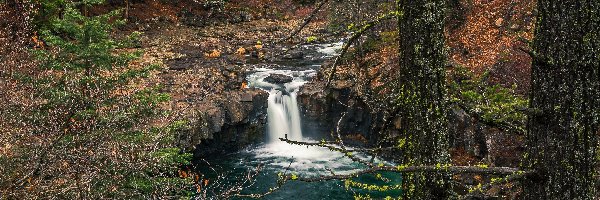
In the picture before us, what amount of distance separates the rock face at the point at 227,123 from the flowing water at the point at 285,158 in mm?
487

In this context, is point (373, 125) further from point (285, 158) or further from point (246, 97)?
point (246, 97)

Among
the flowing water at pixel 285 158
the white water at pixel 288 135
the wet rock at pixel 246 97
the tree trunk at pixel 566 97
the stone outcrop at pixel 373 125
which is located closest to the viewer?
the tree trunk at pixel 566 97

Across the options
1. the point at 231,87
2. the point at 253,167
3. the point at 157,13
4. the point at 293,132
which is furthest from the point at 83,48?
the point at 157,13

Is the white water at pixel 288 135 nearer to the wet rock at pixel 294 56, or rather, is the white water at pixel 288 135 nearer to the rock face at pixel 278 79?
the rock face at pixel 278 79

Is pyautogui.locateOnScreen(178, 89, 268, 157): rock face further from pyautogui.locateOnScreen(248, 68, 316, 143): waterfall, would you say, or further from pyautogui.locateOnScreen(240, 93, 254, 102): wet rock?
pyautogui.locateOnScreen(248, 68, 316, 143): waterfall

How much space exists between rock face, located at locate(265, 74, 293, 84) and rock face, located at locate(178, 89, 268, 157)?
171 centimetres

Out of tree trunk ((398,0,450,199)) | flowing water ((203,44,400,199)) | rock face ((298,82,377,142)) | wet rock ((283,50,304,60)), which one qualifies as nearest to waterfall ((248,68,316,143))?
flowing water ((203,44,400,199))

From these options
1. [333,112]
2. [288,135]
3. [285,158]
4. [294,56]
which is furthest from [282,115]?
[294,56]

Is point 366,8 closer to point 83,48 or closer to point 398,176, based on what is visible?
point 398,176

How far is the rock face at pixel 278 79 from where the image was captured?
2173 centimetres

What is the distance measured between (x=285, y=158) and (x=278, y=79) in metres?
4.48

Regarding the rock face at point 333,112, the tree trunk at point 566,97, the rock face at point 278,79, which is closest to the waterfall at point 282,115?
the rock face at point 333,112

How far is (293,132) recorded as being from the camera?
20969 millimetres

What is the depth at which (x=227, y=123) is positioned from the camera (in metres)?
18.4
